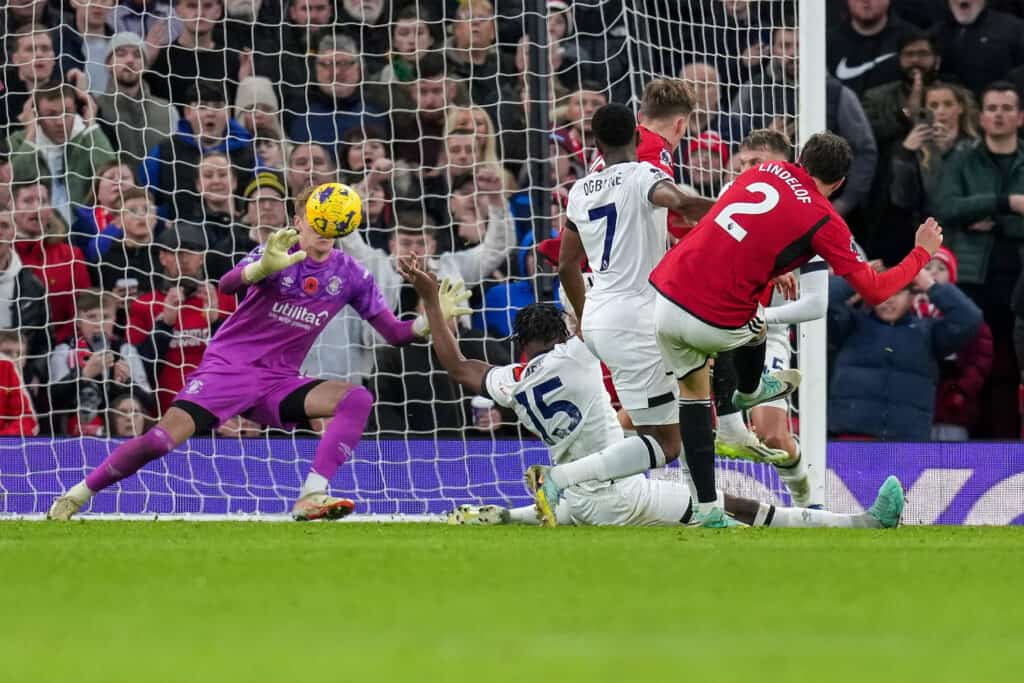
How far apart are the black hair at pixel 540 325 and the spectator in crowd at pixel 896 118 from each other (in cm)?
457

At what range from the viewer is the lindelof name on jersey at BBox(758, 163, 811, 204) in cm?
808

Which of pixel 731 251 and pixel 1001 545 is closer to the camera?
pixel 1001 545

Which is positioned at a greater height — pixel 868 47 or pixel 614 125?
pixel 868 47

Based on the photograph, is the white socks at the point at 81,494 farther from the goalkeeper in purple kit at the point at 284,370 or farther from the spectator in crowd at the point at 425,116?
the spectator in crowd at the point at 425,116

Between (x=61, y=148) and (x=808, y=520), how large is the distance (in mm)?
5727

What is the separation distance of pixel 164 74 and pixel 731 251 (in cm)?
544

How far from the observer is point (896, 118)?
1272cm

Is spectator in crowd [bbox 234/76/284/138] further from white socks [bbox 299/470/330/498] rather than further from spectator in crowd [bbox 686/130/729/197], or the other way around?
white socks [bbox 299/470/330/498]

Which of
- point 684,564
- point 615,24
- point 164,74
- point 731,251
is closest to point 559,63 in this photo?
point 615,24

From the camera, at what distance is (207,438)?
37.0ft

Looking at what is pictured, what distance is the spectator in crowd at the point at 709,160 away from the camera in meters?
11.1

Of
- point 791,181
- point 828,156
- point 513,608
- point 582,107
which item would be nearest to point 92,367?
point 582,107

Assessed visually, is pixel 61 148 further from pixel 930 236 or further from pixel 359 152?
pixel 930 236

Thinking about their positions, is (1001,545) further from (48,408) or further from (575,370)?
(48,408)
